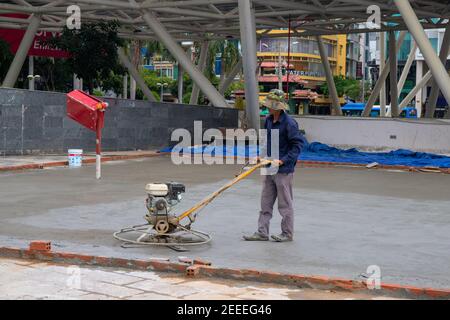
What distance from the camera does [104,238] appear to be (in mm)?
9727

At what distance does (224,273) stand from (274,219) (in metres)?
4.04

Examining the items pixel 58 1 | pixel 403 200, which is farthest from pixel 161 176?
pixel 58 1

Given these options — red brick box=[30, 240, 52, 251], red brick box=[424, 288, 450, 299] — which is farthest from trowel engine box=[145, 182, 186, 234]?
red brick box=[424, 288, 450, 299]

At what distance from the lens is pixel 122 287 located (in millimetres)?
7215

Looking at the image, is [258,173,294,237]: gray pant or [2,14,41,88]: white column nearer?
[258,173,294,237]: gray pant

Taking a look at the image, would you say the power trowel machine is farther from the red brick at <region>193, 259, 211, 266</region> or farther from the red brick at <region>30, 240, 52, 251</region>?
the red brick at <region>30, 240, 52, 251</region>

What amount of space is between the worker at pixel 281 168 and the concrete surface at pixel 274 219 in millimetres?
269

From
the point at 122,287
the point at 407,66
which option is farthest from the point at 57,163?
the point at 407,66

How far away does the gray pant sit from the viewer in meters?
9.68

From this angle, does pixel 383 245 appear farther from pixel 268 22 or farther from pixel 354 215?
pixel 268 22

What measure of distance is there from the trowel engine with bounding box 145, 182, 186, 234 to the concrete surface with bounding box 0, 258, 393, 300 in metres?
1.24

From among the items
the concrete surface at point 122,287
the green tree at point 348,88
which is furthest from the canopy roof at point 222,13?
the green tree at point 348,88

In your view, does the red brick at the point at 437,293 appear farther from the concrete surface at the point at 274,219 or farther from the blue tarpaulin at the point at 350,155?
the blue tarpaulin at the point at 350,155

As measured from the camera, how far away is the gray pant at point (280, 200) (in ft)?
31.8
